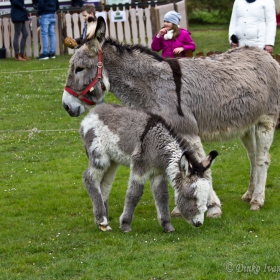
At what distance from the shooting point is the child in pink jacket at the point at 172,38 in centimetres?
1038

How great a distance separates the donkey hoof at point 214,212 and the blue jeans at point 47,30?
13022 millimetres

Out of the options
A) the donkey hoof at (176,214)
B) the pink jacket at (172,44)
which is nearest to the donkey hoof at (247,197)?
the donkey hoof at (176,214)

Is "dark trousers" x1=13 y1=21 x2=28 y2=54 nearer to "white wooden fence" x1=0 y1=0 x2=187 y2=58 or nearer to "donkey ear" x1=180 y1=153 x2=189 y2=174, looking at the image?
"white wooden fence" x1=0 y1=0 x2=187 y2=58

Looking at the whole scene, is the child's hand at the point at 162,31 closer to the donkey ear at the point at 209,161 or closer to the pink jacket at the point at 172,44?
the pink jacket at the point at 172,44

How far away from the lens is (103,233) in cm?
755

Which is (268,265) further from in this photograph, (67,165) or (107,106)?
(67,165)

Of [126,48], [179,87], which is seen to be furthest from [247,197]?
[126,48]

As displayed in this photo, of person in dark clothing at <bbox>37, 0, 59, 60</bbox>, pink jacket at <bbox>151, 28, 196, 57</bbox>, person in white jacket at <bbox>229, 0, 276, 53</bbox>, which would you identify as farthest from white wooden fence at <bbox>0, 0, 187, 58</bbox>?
person in white jacket at <bbox>229, 0, 276, 53</bbox>

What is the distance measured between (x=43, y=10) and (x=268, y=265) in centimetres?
1513

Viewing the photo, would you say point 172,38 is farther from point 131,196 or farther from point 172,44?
point 131,196

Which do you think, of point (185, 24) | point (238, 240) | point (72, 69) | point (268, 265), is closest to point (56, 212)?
point (72, 69)

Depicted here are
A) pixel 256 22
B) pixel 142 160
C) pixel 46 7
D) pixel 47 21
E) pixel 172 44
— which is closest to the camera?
pixel 142 160

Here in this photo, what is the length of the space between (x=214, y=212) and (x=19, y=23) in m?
13.7

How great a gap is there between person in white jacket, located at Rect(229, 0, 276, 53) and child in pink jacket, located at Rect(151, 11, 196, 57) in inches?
29.9
